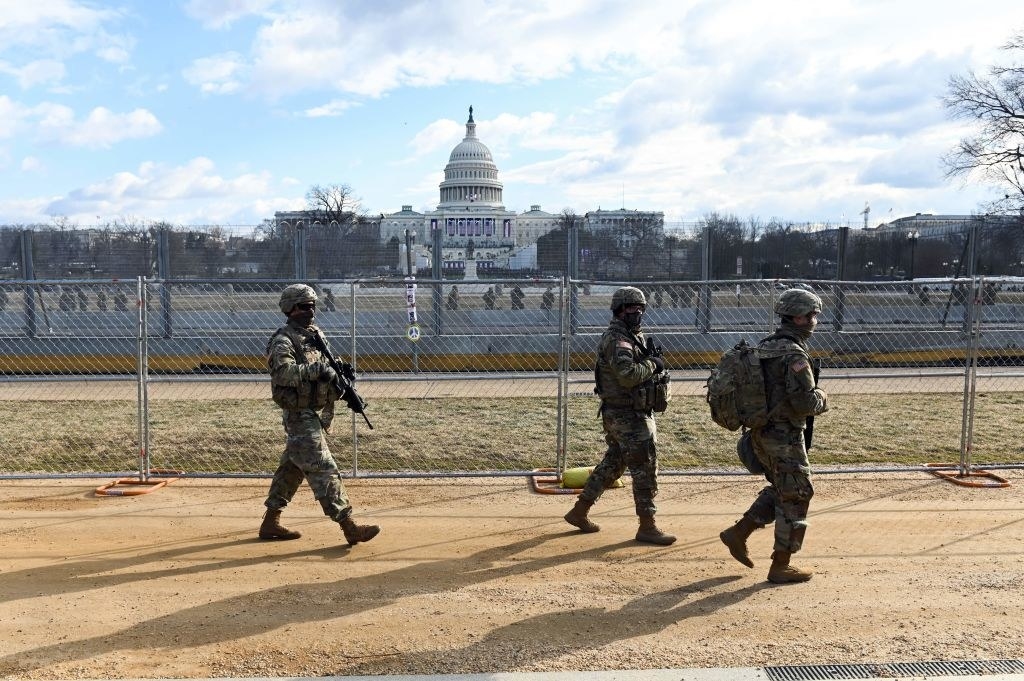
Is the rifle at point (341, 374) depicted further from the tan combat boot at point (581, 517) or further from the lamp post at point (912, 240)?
the lamp post at point (912, 240)

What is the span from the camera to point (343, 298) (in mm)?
14312

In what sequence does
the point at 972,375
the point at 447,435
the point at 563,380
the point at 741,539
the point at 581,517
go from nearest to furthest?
the point at 741,539 < the point at 581,517 < the point at 563,380 < the point at 972,375 < the point at 447,435

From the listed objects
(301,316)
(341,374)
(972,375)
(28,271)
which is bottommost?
(972,375)

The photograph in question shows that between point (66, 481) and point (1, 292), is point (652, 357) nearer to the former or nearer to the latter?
point (66, 481)

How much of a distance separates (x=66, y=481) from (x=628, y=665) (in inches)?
229

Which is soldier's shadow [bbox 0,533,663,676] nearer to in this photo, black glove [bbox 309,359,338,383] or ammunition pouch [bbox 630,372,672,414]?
ammunition pouch [bbox 630,372,672,414]

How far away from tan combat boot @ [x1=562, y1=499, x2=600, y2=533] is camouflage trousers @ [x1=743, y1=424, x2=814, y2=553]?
144cm

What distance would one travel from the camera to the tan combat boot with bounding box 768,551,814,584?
Answer: 4.78 m

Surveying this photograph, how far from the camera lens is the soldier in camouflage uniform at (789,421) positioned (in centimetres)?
453

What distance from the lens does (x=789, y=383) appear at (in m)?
4.55

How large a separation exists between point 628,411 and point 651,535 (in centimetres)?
90

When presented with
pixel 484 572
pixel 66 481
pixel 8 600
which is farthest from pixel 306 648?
pixel 66 481

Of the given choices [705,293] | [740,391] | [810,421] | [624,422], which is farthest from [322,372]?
[705,293]

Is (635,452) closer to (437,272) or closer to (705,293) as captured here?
(705,293)
